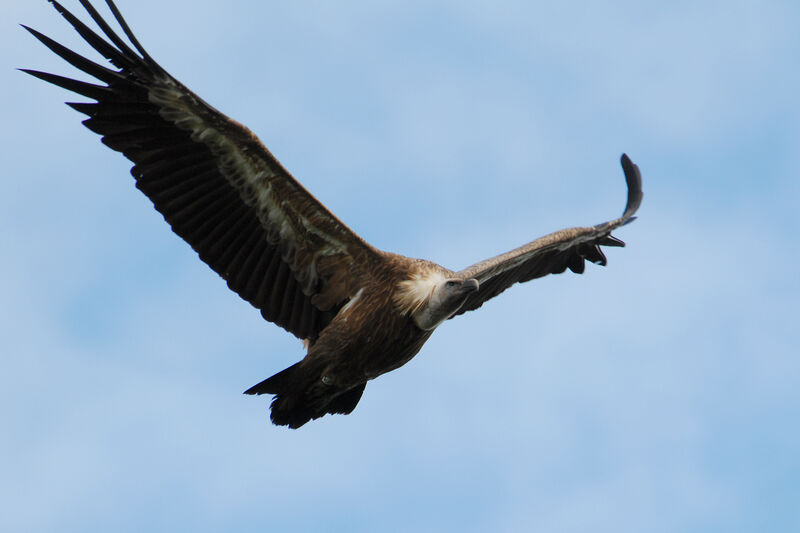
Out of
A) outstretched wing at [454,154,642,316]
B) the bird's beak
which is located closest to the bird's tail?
the bird's beak

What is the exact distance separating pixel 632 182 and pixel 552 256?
3.81ft

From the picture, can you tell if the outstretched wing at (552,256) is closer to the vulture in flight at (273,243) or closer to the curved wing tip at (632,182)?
the curved wing tip at (632,182)

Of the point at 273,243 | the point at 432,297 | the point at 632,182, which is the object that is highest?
the point at 632,182

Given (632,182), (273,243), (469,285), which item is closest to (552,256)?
(632,182)

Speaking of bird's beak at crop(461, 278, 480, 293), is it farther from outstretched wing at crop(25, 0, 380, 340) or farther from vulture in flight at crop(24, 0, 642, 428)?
outstretched wing at crop(25, 0, 380, 340)

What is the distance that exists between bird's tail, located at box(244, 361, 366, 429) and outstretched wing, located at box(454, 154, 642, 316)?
5.16ft

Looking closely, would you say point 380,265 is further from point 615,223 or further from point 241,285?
point 615,223

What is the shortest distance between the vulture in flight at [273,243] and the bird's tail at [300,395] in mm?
11

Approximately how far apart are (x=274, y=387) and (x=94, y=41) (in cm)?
317

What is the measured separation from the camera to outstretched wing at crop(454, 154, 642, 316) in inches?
472

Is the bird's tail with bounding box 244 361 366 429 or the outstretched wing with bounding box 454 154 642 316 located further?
the outstretched wing with bounding box 454 154 642 316

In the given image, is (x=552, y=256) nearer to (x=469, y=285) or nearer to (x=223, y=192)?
(x=469, y=285)

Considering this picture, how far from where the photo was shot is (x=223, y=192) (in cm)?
1101

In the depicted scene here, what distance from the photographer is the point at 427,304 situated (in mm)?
10648
